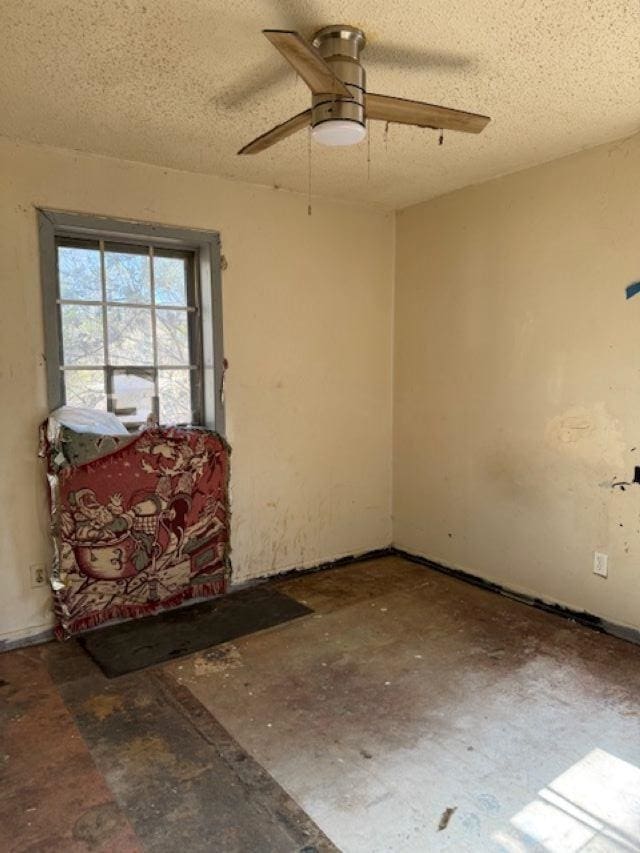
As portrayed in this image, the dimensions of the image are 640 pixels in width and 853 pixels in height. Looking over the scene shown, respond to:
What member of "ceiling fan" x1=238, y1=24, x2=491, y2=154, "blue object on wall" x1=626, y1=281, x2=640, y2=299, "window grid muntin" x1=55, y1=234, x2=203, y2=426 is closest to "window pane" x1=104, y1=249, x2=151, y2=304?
"window grid muntin" x1=55, y1=234, x2=203, y2=426

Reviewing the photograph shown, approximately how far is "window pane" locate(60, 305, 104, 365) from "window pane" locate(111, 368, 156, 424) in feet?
0.51

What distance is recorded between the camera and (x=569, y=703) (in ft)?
7.55

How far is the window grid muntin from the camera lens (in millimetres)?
2979

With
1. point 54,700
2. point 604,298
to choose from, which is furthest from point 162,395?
point 604,298

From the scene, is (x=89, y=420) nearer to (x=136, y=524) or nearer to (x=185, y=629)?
(x=136, y=524)

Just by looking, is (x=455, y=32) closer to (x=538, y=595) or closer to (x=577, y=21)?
(x=577, y=21)

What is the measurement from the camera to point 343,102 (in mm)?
1744

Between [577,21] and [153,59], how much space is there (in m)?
1.42

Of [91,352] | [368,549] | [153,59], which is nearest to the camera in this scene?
[153,59]

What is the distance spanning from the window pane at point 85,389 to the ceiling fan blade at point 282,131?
1470mm

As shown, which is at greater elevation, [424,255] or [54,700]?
[424,255]

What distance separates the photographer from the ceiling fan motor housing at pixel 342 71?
1.74 m

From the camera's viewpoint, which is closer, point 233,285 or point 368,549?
point 233,285

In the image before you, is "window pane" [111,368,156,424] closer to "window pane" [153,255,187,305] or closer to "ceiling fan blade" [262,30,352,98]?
"window pane" [153,255,187,305]
